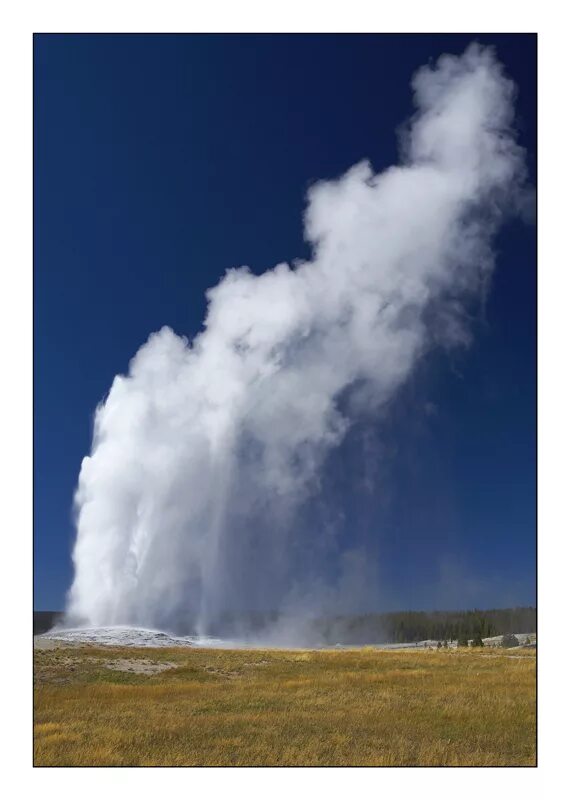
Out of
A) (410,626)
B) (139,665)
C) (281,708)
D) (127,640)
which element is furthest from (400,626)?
(127,640)

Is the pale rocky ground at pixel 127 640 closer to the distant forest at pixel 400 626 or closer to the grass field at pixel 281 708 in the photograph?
the grass field at pixel 281 708

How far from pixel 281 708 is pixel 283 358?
499cm

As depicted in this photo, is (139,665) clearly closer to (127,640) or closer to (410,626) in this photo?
(127,640)

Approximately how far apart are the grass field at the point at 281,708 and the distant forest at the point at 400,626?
29cm

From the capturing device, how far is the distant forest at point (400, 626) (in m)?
8.91

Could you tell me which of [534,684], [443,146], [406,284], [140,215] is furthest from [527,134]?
[534,684]

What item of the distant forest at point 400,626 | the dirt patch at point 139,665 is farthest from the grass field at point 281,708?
the distant forest at point 400,626

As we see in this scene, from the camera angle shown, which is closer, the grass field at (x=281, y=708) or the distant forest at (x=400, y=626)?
the grass field at (x=281, y=708)
